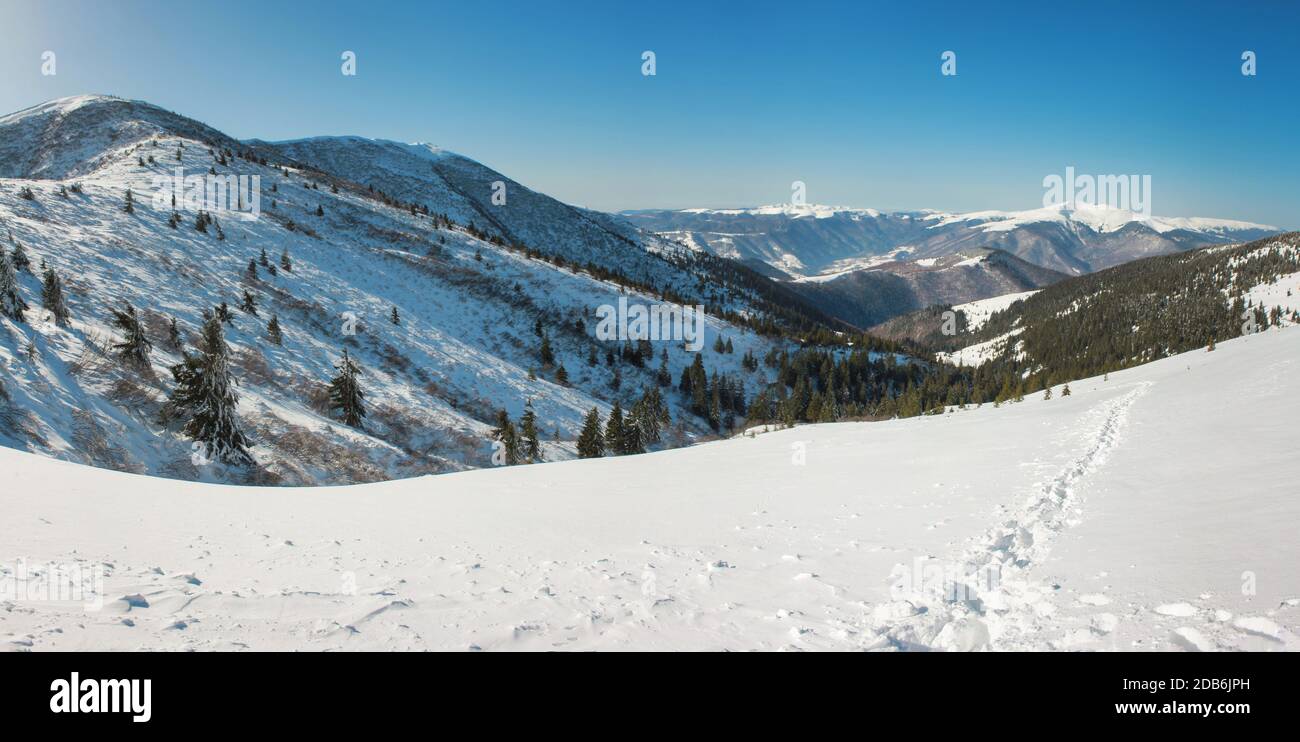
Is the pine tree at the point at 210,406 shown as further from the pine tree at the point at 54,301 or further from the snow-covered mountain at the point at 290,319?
the pine tree at the point at 54,301

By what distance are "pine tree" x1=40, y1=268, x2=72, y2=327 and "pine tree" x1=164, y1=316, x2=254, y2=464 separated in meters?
9.74

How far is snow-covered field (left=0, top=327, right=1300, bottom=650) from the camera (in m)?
5.39

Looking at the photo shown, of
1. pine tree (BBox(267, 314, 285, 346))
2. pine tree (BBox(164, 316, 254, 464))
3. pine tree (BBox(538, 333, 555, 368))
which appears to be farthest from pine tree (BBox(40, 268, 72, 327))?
pine tree (BBox(538, 333, 555, 368))

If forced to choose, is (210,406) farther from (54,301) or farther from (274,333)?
(274,333)

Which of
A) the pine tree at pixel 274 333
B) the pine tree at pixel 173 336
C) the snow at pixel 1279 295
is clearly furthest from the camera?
the snow at pixel 1279 295

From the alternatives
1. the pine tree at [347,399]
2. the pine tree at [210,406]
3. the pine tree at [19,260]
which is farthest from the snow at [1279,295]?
the pine tree at [19,260]

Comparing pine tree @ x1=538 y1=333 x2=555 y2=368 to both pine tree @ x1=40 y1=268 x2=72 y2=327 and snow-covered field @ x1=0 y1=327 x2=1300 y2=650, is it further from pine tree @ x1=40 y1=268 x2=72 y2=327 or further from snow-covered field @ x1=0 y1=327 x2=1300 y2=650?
snow-covered field @ x1=0 y1=327 x2=1300 y2=650

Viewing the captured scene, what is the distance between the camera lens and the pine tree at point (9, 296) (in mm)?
26953

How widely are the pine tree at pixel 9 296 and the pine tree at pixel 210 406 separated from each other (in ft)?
30.3

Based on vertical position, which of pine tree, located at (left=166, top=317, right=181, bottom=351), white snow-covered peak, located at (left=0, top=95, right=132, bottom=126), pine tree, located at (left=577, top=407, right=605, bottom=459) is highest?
white snow-covered peak, located at (left=0, top=95, right=132, bottom=126)

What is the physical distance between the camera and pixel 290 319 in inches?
1881
